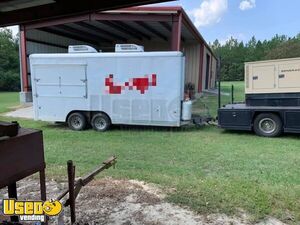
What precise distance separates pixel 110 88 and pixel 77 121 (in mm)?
1645

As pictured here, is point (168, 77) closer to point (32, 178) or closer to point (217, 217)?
point (32, 178)

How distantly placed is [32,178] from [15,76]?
45.5m

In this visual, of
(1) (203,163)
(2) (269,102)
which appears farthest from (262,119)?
(1) (203,163)

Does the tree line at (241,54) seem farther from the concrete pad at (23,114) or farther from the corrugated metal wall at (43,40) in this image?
the concrete pad at (23,114)

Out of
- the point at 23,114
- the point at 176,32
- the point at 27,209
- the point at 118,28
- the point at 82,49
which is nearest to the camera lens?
the point at 27,209

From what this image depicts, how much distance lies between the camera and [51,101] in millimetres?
11203

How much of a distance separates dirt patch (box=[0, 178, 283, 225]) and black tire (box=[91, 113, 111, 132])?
545cm

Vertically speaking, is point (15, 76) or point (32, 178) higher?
point (15, 76)

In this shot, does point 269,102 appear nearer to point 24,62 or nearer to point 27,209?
point 27,209

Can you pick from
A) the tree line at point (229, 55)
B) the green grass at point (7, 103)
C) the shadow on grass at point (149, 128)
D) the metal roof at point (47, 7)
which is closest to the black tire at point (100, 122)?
the shadow on grass at point (149, 128)

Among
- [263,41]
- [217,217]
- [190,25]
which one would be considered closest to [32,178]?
[217,217]

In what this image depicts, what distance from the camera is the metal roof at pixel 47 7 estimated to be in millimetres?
3240

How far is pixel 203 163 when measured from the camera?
257 inches

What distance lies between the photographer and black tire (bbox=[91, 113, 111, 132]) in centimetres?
1080
